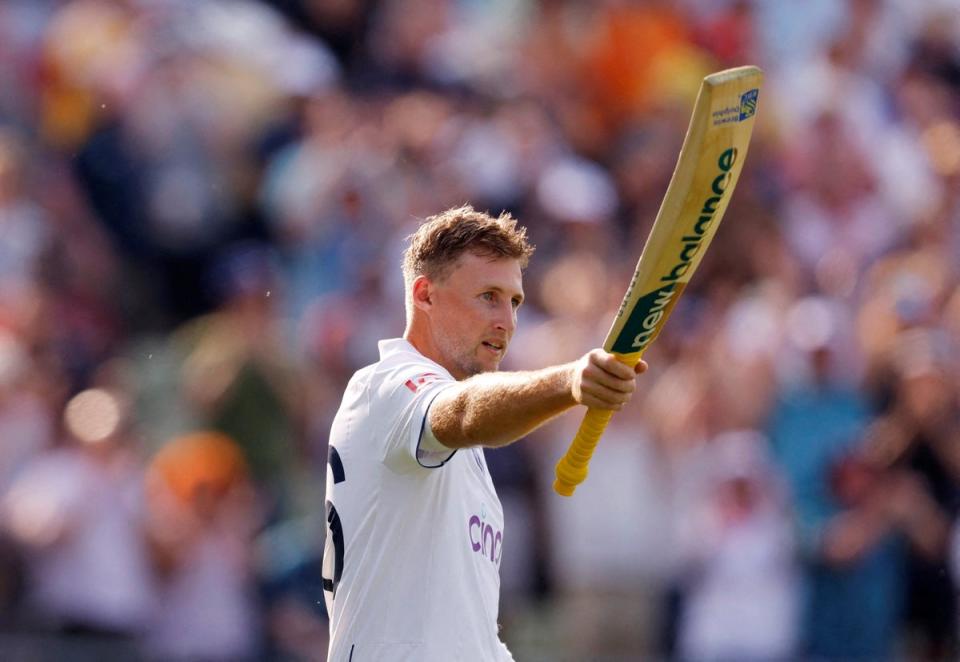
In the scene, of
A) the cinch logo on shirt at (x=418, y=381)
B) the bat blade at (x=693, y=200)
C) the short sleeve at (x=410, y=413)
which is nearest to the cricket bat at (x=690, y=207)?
the bat blade at (x=693, y=200)

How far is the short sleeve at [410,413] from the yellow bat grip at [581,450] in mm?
370

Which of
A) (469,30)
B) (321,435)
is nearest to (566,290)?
(321,435)

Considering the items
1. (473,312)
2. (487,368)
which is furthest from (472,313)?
(487,368)

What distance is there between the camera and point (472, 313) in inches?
231

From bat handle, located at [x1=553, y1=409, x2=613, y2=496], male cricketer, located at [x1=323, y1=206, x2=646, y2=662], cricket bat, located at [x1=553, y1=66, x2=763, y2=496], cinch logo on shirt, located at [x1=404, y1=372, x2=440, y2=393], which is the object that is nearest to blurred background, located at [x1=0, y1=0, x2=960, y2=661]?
male cricketer, located at [x1=323, y1=206, x2=646, y2=662]

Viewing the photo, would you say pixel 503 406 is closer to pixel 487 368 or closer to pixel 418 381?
pixel 418 381

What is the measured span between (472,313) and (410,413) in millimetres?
599

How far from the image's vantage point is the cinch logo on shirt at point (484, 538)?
18.6 ft

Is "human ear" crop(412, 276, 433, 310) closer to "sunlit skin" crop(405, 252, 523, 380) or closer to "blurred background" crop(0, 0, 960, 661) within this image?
"sunlit skin" crop(405, 252, 523, 380)

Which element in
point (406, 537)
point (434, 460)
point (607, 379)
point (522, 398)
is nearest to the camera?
point (607, 379)

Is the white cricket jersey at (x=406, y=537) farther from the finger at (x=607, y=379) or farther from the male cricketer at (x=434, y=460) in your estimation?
the finger at (x=607, y=379)

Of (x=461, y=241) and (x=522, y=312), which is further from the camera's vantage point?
(x=522, y=312)

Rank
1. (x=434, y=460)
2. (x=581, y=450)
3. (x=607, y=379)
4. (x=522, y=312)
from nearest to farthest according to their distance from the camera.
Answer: (x=607, y=379), (x=581, y=450), (x=434, y=460), (x=522, y=312)

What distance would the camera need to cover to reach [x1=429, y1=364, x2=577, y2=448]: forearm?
4996mm
